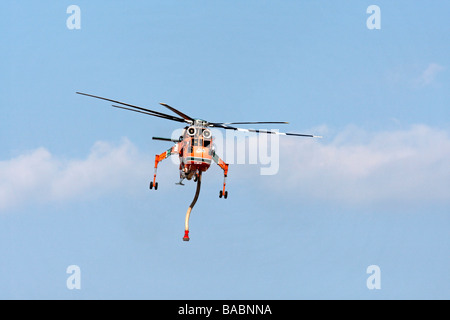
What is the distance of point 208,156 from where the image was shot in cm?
6356

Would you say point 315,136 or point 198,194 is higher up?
point 315,136

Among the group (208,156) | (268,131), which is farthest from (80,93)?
(268,131)

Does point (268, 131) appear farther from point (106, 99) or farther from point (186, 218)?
point (106, 99)

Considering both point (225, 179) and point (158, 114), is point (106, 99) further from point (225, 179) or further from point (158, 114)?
point (225, 179)

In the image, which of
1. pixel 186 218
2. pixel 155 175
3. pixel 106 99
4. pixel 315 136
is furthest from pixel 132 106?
pixel 315 136

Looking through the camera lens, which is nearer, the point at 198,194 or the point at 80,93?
the point at 80,93

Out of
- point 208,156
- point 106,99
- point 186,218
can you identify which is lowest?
point 186,218

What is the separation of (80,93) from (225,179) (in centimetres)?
1430

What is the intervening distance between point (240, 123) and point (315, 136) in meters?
6.61

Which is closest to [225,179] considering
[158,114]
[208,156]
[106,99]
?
[208,156]

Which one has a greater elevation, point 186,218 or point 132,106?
point 132,106

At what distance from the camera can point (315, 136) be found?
6650cm

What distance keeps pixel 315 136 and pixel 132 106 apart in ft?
53.1

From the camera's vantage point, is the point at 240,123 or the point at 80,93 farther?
the point at 240,123
